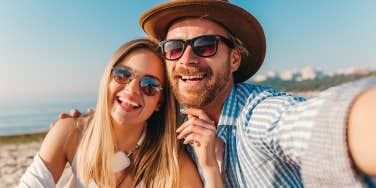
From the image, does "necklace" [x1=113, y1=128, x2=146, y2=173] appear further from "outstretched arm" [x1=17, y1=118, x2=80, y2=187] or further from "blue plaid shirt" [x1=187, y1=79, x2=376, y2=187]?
"blue plaid shirt" [x1=187, y1=79, x2=376, y2=187]

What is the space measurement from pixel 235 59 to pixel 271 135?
1.57 metres

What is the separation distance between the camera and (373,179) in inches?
46.1

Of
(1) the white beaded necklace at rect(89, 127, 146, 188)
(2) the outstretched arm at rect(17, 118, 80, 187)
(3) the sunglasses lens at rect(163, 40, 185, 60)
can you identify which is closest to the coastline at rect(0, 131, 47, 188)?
(2) the outstretched arm at rect(17, 118, 80, 187)

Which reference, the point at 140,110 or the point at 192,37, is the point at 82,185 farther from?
the point at 192,37

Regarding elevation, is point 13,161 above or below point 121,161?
below

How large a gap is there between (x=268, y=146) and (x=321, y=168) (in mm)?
695

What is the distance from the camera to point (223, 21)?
314cm

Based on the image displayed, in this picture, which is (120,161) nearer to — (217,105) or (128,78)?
(128,78)

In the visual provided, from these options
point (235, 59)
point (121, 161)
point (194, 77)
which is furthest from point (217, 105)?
point (121, 161)

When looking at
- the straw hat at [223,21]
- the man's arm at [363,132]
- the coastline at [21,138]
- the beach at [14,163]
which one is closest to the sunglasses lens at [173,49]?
the straw hat at [223,21]

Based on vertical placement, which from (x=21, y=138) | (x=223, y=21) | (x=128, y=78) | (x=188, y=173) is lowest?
(x=21, y=138)

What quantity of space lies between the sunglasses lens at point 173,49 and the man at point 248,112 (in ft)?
0.03

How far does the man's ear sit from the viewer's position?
3.29 m

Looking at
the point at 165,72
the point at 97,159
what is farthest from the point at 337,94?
the point at 97,159
